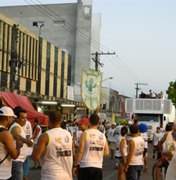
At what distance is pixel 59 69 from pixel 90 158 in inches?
2237

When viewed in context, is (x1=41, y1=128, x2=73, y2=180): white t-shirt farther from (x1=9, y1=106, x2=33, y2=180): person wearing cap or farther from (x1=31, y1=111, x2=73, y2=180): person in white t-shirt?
(x1=9, y1=106, x2=33, y2=180): person wearing cap

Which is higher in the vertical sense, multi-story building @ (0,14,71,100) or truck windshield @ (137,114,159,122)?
multi-story building @ (0,14,71,100)

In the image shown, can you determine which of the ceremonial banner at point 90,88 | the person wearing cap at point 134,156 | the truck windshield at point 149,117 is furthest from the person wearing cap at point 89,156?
the truck windshield at point 149,117

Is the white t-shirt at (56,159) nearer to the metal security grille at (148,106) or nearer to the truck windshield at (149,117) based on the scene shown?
the metal security grille at (148,106)

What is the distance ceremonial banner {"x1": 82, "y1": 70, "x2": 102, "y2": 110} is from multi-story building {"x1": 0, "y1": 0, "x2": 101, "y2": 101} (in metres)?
41.3

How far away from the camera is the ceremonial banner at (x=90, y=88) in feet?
89.8

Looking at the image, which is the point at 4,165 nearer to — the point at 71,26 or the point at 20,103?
the point at 20,103

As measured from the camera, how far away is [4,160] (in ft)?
20.6

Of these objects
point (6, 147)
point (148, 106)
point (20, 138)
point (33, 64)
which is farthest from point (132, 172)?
point (33, 64)

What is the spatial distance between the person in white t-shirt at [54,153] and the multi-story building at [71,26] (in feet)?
206

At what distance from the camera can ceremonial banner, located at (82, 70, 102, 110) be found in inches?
1077

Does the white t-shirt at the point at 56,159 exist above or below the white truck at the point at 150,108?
below

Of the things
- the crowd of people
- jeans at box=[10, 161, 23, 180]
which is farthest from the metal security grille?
jeans at box=[10, 161, 23, 180]

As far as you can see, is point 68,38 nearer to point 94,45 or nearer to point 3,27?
point 94,45
